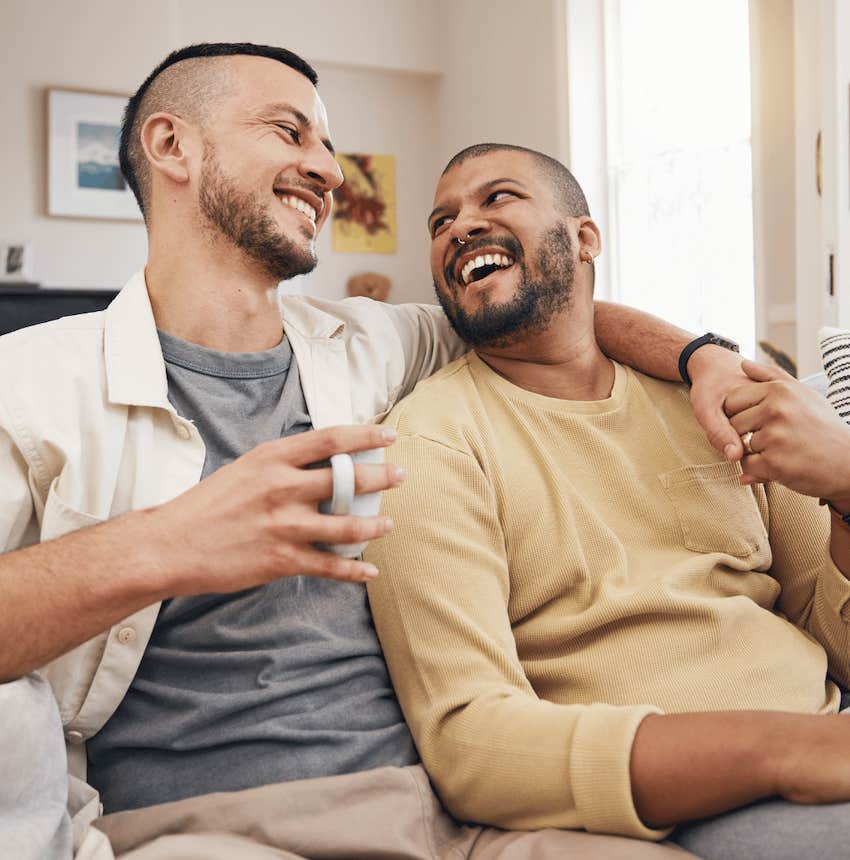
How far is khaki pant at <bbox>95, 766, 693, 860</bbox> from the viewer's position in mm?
990

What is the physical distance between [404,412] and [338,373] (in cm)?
13

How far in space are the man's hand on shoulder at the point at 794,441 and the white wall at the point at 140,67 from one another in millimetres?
4001

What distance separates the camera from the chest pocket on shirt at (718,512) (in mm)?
1368

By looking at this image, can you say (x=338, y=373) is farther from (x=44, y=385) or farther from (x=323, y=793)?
(x=323, y=793)

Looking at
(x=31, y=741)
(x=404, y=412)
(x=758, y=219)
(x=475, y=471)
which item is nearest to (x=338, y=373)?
(x=404, y=412)

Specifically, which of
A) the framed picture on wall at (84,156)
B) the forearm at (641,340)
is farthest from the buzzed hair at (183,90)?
the framed picture on wall at (84,156)

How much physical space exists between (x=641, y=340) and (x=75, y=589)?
994mm

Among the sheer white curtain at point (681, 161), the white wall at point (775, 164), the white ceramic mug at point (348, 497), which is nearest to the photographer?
the white ceramic mug at point (348, 497)

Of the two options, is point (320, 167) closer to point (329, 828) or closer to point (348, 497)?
point (348, 497)

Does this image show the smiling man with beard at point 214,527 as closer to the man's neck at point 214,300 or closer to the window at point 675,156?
the man's neck at point 214,300

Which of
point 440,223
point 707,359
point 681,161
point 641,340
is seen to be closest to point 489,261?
point 440,223

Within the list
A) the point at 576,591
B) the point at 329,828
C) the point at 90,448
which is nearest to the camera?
the point at 329,828

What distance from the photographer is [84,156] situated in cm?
470

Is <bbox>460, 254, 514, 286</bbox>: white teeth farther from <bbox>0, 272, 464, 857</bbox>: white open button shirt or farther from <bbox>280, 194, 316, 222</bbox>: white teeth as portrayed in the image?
<bbox>0, 272, 464, 857</bbox>: white open button shirt
